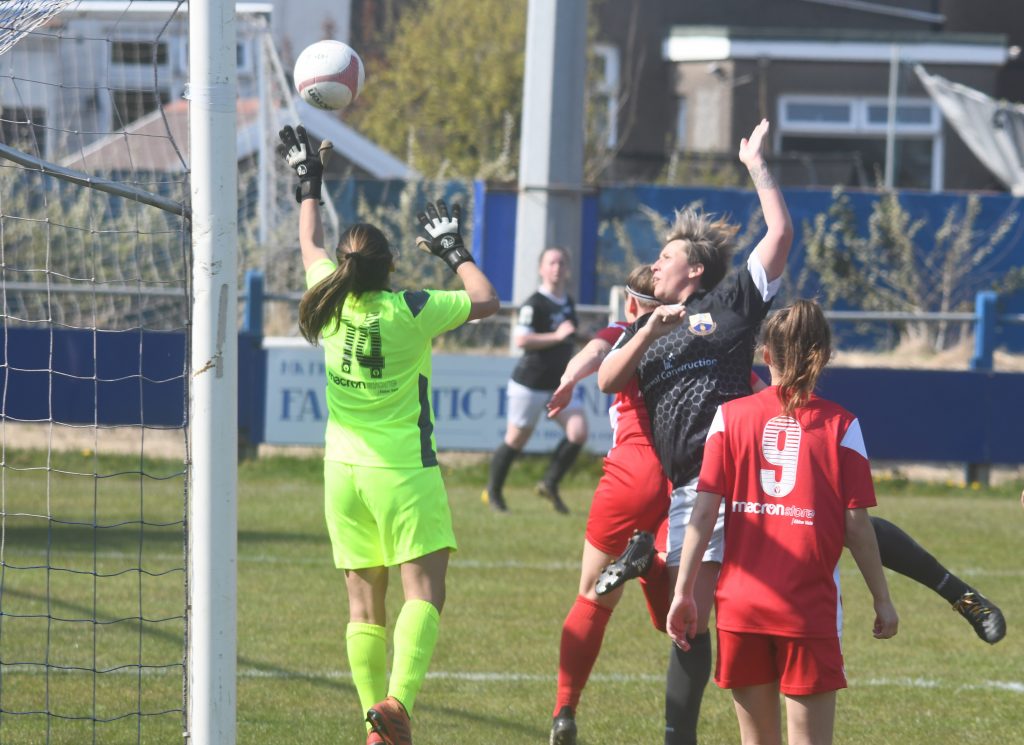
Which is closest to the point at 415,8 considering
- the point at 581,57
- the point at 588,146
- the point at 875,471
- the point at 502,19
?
the point at 502,19

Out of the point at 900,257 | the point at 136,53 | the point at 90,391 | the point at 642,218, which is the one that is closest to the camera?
the point at 90,391

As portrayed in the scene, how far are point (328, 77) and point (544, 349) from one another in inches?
242

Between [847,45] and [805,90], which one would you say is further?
[805,90]

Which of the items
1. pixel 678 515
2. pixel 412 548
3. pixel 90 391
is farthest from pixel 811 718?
pixel 90 391

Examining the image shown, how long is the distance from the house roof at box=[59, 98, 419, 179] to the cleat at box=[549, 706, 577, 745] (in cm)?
1026

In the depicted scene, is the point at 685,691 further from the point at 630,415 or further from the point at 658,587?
the point at 630,415

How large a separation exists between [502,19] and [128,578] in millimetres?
18409

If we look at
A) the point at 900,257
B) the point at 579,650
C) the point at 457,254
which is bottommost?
the point at 579,650

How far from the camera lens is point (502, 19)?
25.7 metres

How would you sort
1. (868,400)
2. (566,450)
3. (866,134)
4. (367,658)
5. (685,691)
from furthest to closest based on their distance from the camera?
(866,134) → (868,400) → (566,450) → (367,658) → (685,691)

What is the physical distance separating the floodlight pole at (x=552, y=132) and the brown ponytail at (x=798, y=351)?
10259 mm

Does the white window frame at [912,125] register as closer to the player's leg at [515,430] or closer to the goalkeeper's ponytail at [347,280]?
the player's leg at [515,430]

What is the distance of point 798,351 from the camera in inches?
171

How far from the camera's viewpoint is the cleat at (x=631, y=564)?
5.29 meters
